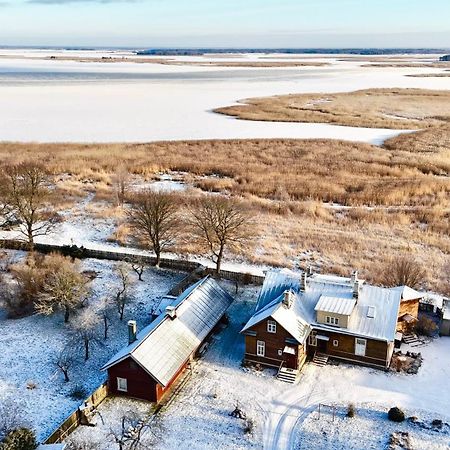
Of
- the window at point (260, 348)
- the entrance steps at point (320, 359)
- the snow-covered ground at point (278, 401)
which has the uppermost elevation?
the window at point (260, 348)

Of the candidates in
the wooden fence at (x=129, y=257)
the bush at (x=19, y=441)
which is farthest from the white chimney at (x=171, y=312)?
the wooden fence at (x=129, y=257)

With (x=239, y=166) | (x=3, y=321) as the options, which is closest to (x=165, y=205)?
(x=3, y=321)

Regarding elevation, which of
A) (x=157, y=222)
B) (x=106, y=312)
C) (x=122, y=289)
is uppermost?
(x=157, y=222)

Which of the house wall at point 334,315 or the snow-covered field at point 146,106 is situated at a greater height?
the snow-covered field at point 146,106

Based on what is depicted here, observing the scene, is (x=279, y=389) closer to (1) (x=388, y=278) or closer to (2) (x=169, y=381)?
(2) (x=169, y=381)

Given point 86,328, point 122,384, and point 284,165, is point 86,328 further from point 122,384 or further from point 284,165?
point 284,165

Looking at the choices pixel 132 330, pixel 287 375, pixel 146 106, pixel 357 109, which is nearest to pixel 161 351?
pixel 132 330

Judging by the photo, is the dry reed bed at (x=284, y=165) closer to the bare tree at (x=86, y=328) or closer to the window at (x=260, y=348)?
the bare tree at (x=86, y=328)
